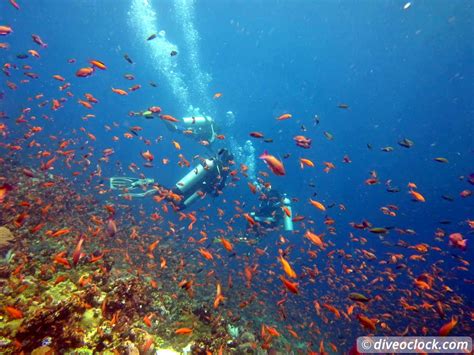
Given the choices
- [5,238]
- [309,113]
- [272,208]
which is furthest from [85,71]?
[309,113]

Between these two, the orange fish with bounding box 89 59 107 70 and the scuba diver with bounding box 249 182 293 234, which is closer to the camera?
the orange fish with bounding box 89 59 107 70

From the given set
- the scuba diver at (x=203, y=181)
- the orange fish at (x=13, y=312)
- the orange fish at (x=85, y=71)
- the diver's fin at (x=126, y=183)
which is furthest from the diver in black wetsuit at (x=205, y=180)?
the orange fish at (x=13, y=312)

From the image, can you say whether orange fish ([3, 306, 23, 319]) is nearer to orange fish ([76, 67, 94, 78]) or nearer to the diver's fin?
orange fish ([76, 67, 94, 78])

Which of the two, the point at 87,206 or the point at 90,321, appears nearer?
the point at 90,321

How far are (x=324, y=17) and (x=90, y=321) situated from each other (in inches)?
2708

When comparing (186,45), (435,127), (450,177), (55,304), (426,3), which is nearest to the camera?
(55,304)

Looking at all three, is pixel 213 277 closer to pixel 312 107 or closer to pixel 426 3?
pixel 426 3

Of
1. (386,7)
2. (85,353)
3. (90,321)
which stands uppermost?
(386,7)

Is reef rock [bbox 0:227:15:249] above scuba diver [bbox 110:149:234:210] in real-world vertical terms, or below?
below

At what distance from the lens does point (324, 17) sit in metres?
57.7

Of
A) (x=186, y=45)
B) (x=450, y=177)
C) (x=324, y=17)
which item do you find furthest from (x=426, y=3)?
(x=186, y=45)

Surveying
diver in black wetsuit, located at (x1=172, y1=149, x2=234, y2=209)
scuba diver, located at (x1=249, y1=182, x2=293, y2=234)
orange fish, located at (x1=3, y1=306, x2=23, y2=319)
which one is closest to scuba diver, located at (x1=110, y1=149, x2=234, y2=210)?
diver in black wetsuit, located at (x1=172, y1=149, x2=234, y2=209)

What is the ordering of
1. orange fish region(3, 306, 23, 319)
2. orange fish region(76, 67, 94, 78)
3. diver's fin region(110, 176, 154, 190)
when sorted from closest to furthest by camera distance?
orange fish region(3, 306, 23, 319)
orange fish region(76, 67, 94, 78)
diver's fin region(110, 176, 154, 190)

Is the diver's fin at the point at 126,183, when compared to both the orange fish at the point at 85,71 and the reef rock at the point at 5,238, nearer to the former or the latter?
the reef rock at the point at 5,238
